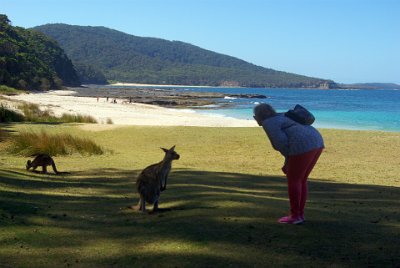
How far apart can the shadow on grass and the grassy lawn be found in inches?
0.4

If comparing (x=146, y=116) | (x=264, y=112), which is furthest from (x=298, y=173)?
(x=146, y=116)

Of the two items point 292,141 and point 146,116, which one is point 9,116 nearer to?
point 146,116

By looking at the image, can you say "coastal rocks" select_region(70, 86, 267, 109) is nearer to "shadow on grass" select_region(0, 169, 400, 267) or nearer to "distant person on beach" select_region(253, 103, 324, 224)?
"shadow on grass" select_region(0, 169, 400, 267)

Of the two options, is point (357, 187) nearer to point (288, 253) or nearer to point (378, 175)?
point (378, 175)

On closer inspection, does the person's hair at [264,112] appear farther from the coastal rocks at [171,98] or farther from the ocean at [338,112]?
the coastal rocks at [171,98]

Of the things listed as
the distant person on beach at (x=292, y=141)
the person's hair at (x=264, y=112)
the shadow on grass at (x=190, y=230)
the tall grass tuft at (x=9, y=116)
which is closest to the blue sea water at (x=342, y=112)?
the tall grass tuft at (x=9, y=116)

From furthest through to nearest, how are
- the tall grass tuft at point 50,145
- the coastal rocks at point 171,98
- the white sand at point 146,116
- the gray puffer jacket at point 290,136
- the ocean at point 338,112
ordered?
the coastal rocks at point 171,98, the ocean at point 338,112, the white sand at point 146,116, the tall grass tuft at point 50,145, the gray puffer jacket at point 290,136

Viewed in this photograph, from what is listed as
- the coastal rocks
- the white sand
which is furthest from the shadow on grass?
the coastal rocks

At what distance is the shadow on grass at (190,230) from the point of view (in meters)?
5.23

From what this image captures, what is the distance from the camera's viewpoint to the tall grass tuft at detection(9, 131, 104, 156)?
16.0 m

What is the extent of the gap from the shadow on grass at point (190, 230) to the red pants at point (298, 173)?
0.29 meters

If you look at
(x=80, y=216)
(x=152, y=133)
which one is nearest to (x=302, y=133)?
(x=80, y=216)

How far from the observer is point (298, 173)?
6137mm

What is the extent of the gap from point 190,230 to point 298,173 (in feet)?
4.65
